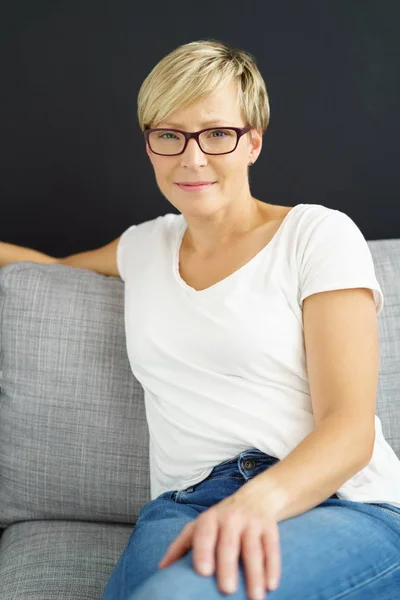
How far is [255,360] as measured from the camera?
167cm

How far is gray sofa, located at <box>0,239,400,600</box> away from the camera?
2.02m

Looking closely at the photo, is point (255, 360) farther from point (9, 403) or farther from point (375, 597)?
point (9, 403)

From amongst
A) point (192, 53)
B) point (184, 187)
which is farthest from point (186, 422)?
point (192, 53)

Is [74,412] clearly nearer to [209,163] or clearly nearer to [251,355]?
[251,355]

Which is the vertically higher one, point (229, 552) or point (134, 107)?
point (134, 107)

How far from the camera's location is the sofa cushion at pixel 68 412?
6.63 ft

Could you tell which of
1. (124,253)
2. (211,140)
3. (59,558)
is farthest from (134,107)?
(59,558)

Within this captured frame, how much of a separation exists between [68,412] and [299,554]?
0.88 metres

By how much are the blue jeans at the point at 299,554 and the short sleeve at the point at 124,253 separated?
64 cm

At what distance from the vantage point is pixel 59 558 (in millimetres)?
1837

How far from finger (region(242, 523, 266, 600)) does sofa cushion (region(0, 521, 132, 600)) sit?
586 millimetres

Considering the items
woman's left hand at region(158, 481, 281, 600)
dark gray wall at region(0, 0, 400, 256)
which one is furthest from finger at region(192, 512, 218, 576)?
dark gray wall at region(0, 0, 400, 256)

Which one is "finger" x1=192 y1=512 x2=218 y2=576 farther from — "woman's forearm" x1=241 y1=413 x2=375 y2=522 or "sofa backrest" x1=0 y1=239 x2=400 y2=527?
"sofa backrest" x1=0 y1=239 x2=400 y2=527

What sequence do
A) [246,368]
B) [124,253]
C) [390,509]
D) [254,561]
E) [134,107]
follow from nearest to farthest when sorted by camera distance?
1. [254,561]
2. [390,509]
3. [246,368]
4. [124,253]
5. [134,107]
